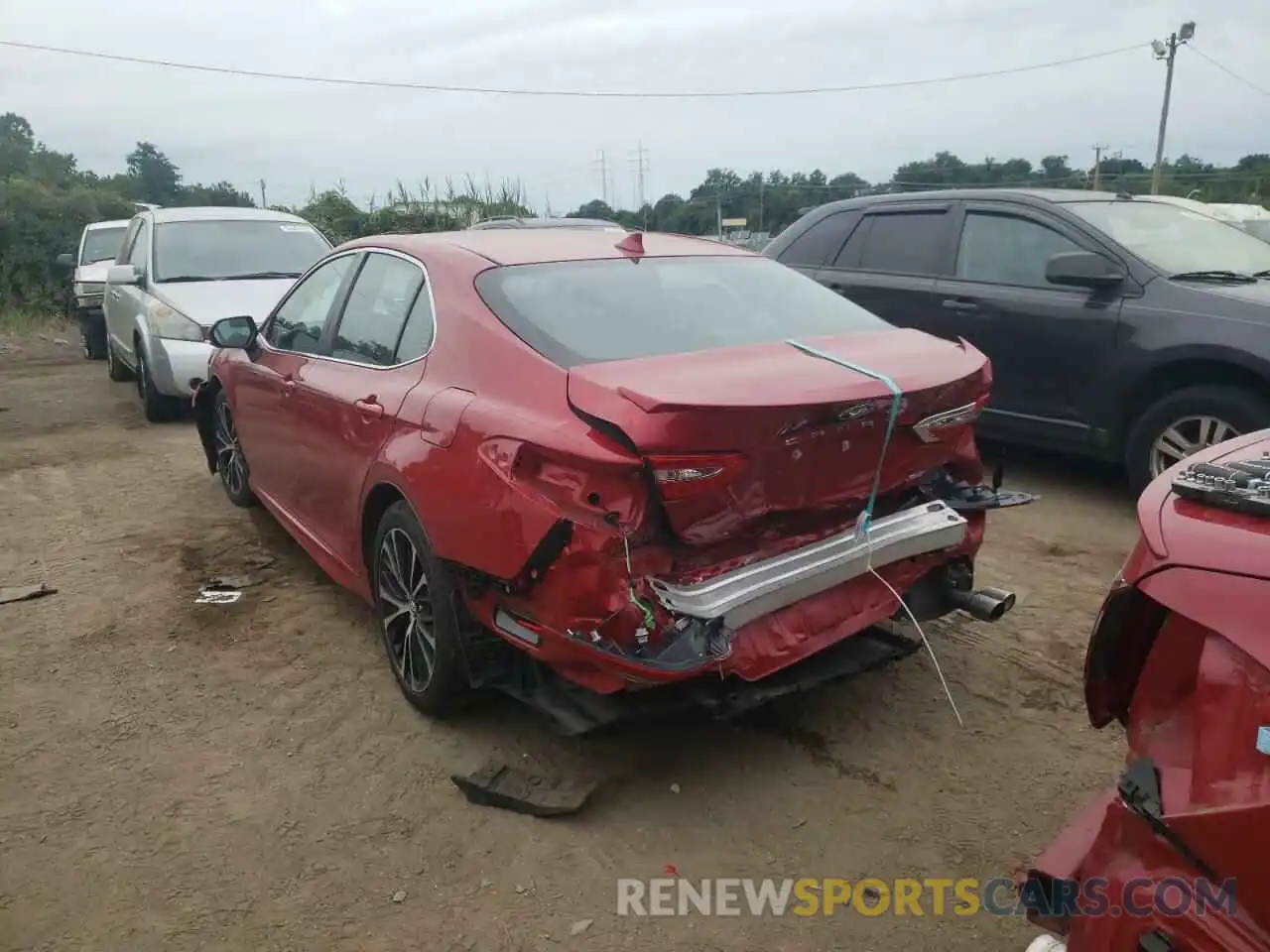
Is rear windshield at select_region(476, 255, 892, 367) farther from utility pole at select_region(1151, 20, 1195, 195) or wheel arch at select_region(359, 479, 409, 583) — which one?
utility pole at select_region(1151, 20, 1195, 195)

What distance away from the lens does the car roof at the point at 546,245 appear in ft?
12.2

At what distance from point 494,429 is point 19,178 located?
20311mm

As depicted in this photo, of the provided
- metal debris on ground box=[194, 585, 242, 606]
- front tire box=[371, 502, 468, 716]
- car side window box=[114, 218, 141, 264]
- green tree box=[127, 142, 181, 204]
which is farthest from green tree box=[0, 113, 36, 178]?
front tire box=[371, 502, 468, 716]

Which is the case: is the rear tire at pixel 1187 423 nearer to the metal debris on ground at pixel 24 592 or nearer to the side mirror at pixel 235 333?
the side mirror at pixel 235 333

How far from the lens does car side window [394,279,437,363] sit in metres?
3.54

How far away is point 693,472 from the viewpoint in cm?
269

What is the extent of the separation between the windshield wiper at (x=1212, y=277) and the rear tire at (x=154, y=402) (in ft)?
24.7

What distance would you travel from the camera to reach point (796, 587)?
9.60ft

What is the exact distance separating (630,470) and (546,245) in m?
1.56

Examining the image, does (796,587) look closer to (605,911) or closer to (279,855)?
(605,911)

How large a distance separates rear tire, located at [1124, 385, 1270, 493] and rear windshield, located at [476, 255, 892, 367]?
227 centimetres

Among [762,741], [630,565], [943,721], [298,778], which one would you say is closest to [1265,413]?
[943,721]

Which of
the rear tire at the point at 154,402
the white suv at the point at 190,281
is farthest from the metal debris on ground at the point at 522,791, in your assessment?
the rear tire at the point at 154,402

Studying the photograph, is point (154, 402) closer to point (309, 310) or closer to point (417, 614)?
point (309, 310)
